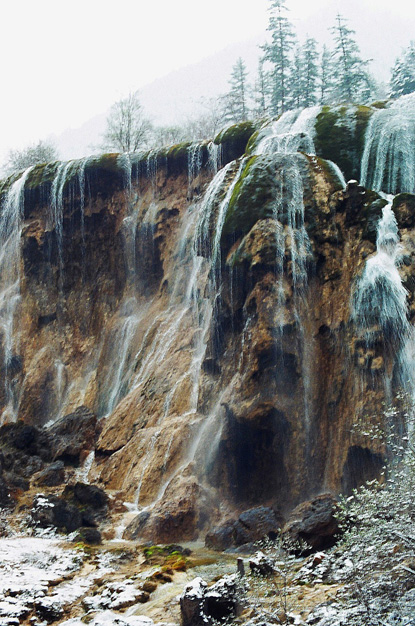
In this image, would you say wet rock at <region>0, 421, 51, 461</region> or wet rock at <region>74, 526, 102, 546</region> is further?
wet rock at <region>0, 421, 51, 461</region>

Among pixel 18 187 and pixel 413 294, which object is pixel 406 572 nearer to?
pixel 413 294

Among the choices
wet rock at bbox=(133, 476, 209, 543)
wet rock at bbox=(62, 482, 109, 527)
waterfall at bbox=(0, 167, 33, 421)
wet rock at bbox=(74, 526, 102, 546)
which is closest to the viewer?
wet rock at bbox=(74, 526, 102, 546)

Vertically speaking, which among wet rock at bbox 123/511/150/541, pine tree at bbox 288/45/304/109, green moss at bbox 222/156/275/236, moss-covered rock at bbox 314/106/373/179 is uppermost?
pine tree at bbox 288/45/304/109

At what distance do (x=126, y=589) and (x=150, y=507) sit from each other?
633 centimetres

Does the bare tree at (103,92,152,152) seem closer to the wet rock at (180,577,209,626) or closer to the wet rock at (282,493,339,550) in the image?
the wet rock at (282,493,339,550)

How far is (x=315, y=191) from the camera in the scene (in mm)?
19281

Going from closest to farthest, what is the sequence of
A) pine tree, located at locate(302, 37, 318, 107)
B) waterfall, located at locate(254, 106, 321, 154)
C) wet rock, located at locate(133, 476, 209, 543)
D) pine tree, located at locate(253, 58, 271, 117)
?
wet rock, located at locate(133, 476, 209, 543)
waterfall, located at locate(254, 106, 321, 154)
pine tree, located at locate(302, 37, 318, 107)
pine tree, located at locate(253, 58, 271, 117)

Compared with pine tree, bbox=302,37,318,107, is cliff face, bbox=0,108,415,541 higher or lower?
lower

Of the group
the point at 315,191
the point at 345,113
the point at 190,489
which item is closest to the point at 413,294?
the point at 315,191

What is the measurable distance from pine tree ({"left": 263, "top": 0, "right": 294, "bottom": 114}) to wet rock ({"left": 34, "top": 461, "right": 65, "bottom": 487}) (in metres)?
41.7

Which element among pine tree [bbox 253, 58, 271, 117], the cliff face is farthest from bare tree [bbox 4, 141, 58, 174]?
the cliff face

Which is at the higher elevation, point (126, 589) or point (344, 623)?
point (344, 623)

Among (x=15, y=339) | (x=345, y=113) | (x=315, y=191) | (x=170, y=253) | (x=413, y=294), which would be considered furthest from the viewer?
(x=15, y=339)

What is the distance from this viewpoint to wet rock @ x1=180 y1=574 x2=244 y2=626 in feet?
29.2
